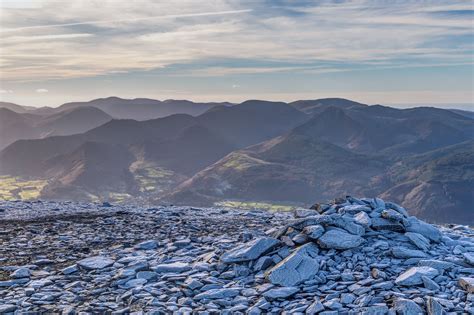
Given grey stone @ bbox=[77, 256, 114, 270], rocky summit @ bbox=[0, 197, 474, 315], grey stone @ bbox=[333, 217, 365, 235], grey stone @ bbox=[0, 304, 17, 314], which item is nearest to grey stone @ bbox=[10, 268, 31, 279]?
rocky summit @ bbox=[0, 197, 474, 315]

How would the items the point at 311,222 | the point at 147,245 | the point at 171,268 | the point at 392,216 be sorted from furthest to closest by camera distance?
the point at 147,245
the point at 392,216
the point at 311,222
the point at 171,268

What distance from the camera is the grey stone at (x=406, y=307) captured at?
1180 centimetres

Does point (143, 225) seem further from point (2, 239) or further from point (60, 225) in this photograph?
point (2, 239)

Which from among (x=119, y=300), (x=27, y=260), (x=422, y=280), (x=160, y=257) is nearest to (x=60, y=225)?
(x=27, y=260)

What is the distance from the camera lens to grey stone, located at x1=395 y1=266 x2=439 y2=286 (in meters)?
13.4

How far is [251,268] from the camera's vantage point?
15.6 meters

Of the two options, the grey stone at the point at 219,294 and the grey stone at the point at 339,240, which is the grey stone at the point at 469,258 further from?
the grey stone at the point at 219,294

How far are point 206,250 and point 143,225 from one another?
22.0 feet

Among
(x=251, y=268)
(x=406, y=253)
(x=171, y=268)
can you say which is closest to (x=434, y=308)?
(x=406, y=253)

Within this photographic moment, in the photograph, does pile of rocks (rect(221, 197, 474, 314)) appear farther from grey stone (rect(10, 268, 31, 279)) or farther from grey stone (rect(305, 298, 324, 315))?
grey stone (rect(10, 268, 31, 279))

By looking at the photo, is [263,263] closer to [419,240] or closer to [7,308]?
[419,240]

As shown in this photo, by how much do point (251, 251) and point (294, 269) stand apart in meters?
2.15

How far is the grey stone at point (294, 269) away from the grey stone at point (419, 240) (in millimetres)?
4405

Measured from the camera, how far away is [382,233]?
17.7m
